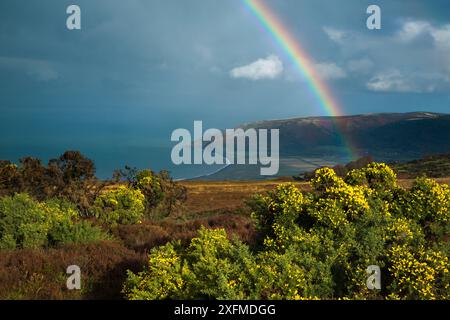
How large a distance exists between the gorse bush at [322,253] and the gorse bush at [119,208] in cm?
1076

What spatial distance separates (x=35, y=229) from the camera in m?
13.9

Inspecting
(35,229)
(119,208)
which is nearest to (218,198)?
(119,208)

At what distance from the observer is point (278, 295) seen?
655 cm

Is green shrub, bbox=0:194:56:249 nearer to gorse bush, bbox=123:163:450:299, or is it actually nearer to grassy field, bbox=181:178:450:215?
gorse bush, bbox=123:163:450:299

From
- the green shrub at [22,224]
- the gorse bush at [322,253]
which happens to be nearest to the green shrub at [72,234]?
the green shrub at [22,224]

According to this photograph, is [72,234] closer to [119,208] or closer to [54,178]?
[119,208]

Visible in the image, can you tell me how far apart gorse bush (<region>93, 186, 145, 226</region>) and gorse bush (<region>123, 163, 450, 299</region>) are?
1076 centimetres

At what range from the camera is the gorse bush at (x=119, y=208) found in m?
21.0

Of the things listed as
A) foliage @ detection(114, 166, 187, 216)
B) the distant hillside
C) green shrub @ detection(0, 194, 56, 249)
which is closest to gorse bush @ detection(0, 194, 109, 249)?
green shrub @ detection(0, 194, 56, 249)

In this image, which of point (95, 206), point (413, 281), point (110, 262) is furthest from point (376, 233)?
point (95, 206)

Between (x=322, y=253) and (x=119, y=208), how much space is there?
48.1ft

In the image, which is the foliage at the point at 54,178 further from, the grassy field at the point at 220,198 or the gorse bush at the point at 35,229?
the grassy field at the point at 220,198
